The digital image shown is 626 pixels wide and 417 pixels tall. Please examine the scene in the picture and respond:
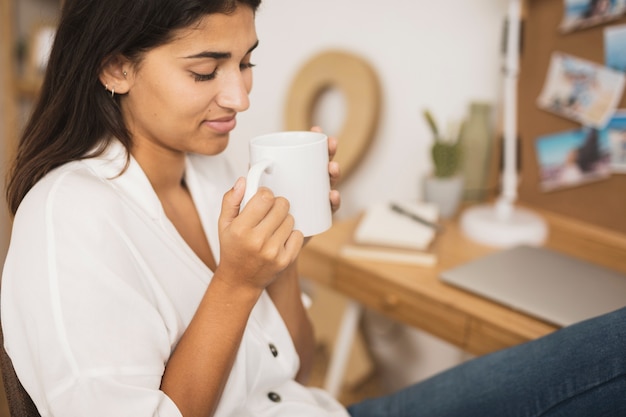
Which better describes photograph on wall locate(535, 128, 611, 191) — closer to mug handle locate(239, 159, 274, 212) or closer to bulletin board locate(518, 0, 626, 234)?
bulletin board locate(518, 0, 626, 234)

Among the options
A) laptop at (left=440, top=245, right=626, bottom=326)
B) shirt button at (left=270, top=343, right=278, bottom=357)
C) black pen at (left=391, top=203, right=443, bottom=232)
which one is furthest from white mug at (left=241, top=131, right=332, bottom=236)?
black pen at (left=391, top=203, right=443, bottom=232)

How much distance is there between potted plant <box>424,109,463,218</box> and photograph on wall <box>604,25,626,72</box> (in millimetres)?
339

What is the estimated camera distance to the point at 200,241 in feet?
3.06

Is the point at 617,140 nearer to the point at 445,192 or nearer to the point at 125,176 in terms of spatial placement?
the point at 445,192

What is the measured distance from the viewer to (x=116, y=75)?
767mm

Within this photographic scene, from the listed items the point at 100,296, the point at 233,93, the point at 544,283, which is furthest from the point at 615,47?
the point at 100,296

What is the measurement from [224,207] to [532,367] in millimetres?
486

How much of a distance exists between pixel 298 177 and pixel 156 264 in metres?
0.22

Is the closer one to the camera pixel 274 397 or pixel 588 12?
pixel 274 397

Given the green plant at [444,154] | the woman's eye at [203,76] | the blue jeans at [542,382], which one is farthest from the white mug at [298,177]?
the green plant at [444,154]

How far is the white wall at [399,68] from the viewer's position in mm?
1454

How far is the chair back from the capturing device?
0.65m

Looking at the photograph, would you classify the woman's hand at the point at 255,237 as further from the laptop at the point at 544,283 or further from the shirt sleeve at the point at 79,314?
the laptop at the point at 544,283

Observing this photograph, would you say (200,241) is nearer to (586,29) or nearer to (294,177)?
(294,177)
